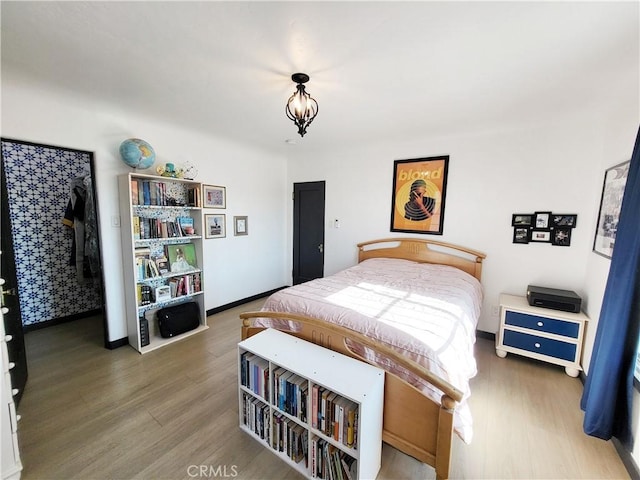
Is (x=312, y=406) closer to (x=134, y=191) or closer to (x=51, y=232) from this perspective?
(x=134, y=191)

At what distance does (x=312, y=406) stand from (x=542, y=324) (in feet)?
7.90

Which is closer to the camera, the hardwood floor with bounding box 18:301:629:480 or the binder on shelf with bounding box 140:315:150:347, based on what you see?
the hardwood floor with bounding box 18:301:629:480

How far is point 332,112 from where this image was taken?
8.45 ft

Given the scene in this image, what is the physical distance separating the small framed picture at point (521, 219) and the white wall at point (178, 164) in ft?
11.2

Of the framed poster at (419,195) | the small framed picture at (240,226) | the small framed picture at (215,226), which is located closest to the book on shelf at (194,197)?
the small framed picture at (215,226)

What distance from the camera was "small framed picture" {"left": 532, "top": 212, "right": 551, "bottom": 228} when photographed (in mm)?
2719

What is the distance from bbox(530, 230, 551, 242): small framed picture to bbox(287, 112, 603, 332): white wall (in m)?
0.09

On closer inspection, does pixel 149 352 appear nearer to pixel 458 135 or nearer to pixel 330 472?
pixel 330 472

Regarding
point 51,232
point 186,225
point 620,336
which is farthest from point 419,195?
point 51,232

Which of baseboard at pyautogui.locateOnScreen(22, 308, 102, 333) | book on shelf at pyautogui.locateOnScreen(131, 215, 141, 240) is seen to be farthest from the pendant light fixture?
baseboard at pyautogui.locateOnScreen(22, 308, 102, 333)

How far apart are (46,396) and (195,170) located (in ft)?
8.34

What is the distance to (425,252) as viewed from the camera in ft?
11.1

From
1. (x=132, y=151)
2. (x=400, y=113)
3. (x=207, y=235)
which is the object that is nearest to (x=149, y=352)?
(x=207, y=235)

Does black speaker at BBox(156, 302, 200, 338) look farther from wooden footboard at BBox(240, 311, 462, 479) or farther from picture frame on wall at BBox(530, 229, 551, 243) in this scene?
picture frame on wall at BBox(530, 229, 551, 243)
